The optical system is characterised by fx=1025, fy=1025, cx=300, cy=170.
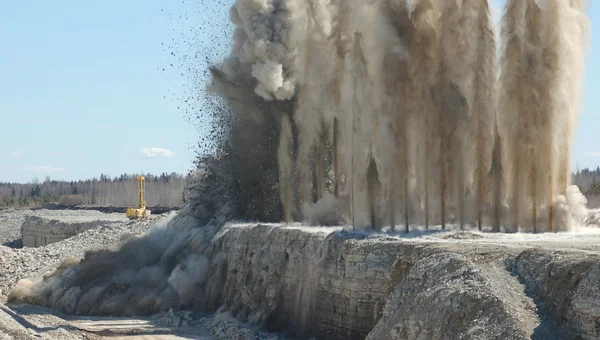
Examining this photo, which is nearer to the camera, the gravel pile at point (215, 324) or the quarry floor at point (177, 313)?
the quarry floor at point (177, 313)

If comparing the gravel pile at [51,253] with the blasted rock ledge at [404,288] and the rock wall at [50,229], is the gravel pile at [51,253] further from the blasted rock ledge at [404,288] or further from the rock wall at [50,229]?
the rock wall at [50,229]

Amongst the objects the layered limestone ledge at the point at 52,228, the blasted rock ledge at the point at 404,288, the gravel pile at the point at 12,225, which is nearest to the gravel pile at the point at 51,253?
the blasted rock ledge at the point at 404,288

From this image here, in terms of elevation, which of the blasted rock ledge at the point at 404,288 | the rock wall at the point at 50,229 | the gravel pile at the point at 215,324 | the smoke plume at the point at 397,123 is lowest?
the gravel pile at the point at 215,324

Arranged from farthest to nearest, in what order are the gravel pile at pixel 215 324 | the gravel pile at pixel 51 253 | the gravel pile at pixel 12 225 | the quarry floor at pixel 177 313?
the gravel pile at pixel 12 225, the gravel pile at pixel 51 253, the gravel pile at pixel 215 324, the quarry floor at pixel 177 313

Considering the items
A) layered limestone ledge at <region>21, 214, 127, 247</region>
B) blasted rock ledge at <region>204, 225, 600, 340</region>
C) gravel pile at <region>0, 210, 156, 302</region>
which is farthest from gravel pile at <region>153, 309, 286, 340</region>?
layered limestone ledge at <region>21, 214, 127, 247</region>

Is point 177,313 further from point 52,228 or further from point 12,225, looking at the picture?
point 12,225

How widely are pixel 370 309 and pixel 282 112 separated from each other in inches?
903

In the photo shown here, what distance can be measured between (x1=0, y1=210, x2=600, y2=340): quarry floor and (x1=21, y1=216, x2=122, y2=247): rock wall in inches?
1024

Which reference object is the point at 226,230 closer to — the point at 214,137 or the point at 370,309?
the point at 214,137

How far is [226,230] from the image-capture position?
48.1 m

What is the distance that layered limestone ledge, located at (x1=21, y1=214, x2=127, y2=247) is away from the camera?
88.6 metres

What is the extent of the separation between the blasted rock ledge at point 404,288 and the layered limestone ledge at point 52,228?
45.8 meters

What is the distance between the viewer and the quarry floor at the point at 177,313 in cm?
2798

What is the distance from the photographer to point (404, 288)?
26.9m
